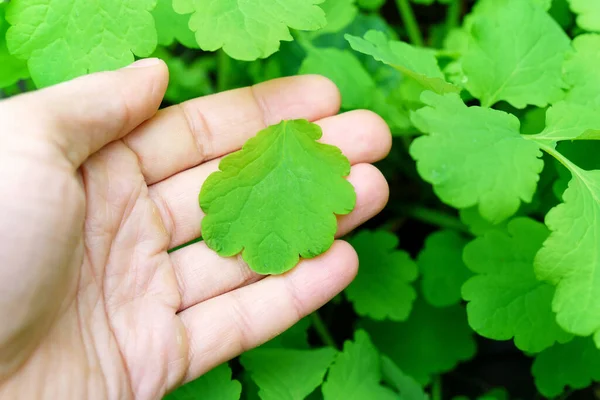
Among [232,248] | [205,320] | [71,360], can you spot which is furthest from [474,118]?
[71,360]

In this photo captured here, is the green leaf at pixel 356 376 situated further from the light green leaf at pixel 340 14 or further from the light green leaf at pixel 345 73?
the light green leaf at pixel 340 14

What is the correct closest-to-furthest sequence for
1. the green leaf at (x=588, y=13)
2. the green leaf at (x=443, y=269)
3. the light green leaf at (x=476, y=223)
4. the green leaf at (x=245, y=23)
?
the green leaf at (x=245, y=23) → the green leaf at (x=588, y=13) → the light green leaf at (x=476, y=223) → the green leaf at (x=443, y=269)

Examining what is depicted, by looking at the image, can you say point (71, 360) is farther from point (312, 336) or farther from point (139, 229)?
point (312, 336)

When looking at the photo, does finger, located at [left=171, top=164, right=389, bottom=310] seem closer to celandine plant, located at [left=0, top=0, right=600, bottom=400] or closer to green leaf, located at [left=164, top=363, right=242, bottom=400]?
celandine plant, located at [left=0, top=0, right=600, bottom=400]

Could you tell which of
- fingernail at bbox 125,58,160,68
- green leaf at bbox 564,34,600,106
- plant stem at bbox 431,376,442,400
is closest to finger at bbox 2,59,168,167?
fingernail at bbox 125,58,160,68

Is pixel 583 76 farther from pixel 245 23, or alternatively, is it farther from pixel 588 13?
pixel 245 23

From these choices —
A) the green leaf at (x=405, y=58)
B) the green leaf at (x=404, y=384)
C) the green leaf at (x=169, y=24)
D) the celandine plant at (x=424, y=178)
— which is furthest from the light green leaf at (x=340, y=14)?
the green leaf at (x=404, y=384)
